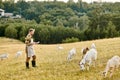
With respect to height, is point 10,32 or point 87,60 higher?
point 87,60

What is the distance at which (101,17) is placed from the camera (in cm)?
11931

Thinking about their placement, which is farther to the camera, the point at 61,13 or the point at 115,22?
the point at 61,13

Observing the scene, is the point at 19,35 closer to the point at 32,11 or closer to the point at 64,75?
the point at 32,11

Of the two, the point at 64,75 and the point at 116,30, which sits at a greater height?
the point at 64,75

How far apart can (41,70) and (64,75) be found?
2.95 meters

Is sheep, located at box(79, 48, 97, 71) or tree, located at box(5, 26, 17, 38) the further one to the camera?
tree, located at box(5, 26, 17, 38)

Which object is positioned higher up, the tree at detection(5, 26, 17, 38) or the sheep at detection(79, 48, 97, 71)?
the sheep at detection(79, 48, 97, 71)

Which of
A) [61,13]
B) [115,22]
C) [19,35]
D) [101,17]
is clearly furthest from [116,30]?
[61,13]

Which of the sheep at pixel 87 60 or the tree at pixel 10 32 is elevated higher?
the sheep at pixel 87 60

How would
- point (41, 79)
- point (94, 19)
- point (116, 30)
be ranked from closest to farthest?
1. point (41, 79)
2. point (116, 30)
3. point (94, 19)

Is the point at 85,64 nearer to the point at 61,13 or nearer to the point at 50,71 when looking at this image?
the point at 50,71

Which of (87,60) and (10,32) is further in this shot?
(10,32)

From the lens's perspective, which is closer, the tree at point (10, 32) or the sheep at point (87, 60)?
the sheep at point (87, 60)

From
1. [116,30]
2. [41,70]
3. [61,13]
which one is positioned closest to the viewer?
[41,70]
